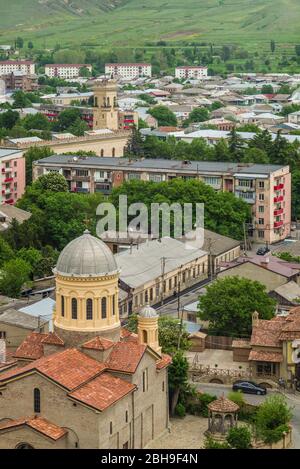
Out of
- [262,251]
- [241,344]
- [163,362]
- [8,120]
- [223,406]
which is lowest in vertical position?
[262,251]

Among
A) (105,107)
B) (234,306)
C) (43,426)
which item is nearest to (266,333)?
(234,306)

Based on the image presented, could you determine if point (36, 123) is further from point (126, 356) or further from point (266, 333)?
point (126, 356)

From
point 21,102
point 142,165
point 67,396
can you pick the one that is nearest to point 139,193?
point 142,165

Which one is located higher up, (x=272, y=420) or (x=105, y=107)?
(x=105, y=107)

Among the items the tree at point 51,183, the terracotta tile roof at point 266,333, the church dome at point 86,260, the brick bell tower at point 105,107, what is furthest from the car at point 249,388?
the brick bell tower at point 105,107

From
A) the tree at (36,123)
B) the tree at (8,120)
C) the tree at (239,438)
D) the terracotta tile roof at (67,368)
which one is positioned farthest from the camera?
the tree at (36,123)

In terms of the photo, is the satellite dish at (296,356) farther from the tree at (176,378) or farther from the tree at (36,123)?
the tree at (36,123)
